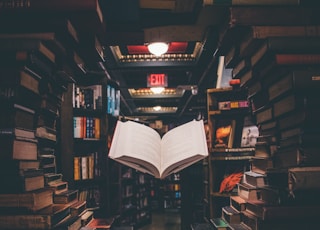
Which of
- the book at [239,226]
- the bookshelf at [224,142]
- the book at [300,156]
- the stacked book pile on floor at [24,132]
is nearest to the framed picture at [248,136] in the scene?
the bookshelf at [224,142]

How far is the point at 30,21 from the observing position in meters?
1.12

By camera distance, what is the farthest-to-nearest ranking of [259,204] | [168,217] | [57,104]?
[168,217], [57,104], [259,204]

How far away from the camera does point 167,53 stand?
4691 mm

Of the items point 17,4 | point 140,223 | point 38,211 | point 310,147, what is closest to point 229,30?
point 310,147

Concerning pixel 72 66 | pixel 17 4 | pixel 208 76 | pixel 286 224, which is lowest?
pixel 286 224

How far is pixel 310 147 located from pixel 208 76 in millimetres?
4268

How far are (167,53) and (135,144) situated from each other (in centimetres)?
361

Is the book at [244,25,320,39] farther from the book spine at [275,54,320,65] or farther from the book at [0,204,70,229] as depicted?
the book at [0,204,70,229]

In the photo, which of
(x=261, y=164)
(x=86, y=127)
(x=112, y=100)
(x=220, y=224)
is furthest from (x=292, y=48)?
(x=112, y=100)

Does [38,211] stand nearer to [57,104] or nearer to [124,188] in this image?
[57,104]

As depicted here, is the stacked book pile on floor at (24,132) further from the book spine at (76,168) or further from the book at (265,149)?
the book spine at (76,168)

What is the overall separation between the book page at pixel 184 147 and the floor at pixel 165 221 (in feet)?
16.1

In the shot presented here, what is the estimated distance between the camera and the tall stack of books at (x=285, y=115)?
1.07m

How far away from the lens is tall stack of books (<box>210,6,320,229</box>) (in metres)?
1.07
